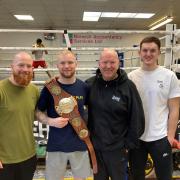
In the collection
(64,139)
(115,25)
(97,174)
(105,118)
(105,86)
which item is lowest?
(97,174)

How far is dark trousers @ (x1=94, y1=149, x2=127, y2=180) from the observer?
7.74ft

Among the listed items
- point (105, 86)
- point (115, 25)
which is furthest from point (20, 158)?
point (115, 25)

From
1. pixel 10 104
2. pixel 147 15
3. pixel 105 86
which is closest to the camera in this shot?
pixel 10 104

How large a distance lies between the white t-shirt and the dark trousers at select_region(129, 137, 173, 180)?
7 cm

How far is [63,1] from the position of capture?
9.12 metres

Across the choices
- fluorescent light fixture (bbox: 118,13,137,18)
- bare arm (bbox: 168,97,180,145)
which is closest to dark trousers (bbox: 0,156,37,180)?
bare arm (bbox: 168,97,180,145)

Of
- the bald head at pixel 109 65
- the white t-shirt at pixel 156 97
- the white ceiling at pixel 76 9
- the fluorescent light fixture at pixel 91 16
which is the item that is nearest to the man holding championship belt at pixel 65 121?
the bald head at pixel 109 65

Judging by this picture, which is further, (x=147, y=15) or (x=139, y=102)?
(x=147, y=15)

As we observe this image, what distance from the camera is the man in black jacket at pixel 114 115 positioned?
230 centimetres

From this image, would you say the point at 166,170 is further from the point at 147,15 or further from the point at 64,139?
the point at 147,15

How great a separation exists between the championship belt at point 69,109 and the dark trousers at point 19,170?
47 centimetres

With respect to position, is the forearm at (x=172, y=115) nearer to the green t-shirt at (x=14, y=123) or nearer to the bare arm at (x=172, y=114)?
the bare arm at (x=172, y=114)

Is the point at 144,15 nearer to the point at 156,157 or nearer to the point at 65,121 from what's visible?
the point at 156,157

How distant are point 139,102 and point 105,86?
0.31 meters
